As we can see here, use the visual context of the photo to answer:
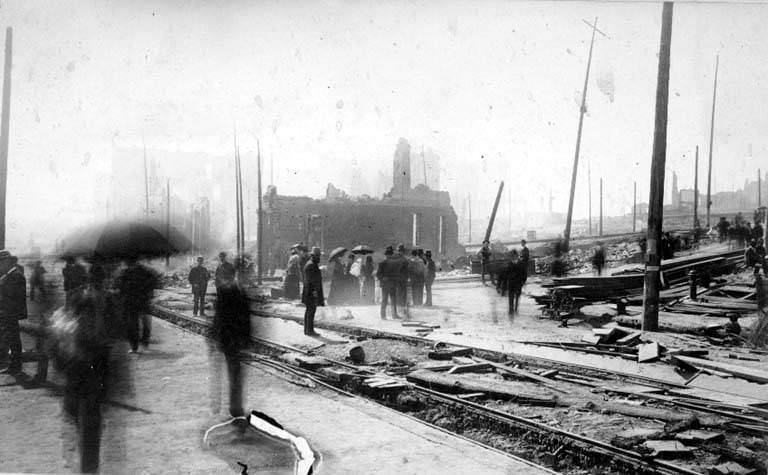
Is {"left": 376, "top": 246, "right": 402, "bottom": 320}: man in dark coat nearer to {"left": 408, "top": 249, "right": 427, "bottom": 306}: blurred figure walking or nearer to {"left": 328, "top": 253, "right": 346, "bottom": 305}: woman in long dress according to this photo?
{"left": 408, "top": 249, "right": 427, "bottom": 306}: blurred figure walking

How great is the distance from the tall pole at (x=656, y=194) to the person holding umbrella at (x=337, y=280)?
810 cm

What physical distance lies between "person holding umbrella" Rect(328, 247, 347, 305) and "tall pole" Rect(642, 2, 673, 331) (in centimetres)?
810

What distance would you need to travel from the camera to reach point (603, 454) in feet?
14.8

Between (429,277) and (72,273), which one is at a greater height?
(72,273)

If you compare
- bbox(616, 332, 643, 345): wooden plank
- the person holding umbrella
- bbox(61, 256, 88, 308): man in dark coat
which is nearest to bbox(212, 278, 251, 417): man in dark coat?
bbox(616, 332, 643, 345): wooden plank

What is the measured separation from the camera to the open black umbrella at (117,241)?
10.3 metres

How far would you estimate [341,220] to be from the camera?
89.4 feet

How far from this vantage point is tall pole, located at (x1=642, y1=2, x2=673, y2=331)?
907cm

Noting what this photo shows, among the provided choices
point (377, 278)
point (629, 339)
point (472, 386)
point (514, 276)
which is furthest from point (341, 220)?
point (472, 386)

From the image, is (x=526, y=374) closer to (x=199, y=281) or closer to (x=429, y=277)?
(x=429, y=277)

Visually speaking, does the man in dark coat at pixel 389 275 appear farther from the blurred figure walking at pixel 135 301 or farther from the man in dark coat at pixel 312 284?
the blurred figure walking at pixel 135 301

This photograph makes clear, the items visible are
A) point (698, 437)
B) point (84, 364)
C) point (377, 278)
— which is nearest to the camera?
point (698, 437)

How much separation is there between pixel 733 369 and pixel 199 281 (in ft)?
35.6

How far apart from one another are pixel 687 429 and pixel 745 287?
969cm
